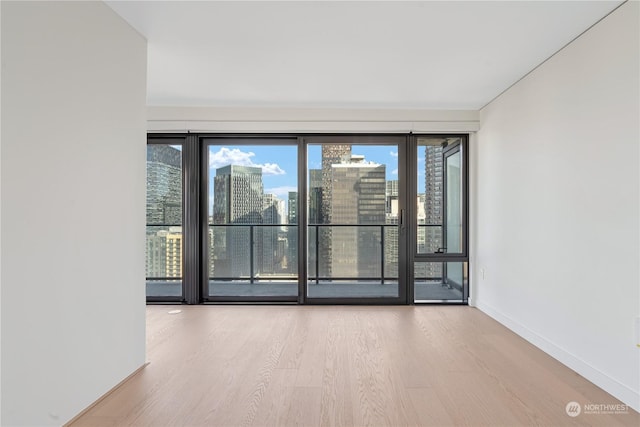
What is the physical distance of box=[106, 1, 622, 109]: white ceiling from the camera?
2.19 metres

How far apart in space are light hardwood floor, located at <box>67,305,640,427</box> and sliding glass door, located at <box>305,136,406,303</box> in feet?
2.92

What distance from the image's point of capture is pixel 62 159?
1839mm

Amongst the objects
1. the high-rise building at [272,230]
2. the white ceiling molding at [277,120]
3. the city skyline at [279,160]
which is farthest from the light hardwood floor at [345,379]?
the white ceiling molding at [277,120]

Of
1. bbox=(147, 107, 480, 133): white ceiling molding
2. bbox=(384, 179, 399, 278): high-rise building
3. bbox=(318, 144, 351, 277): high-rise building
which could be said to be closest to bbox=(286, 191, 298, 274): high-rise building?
bbox=(318, 144, 351, 277): high-rise building

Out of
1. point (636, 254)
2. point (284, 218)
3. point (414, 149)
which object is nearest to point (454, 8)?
point (636, 254)

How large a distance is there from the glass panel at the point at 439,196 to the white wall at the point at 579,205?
82 centimetres

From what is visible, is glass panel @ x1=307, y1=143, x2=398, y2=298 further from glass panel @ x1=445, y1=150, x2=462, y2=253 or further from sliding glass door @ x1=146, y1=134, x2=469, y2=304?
glass panel @ x1=445, y1=150, x2=462, y2=253

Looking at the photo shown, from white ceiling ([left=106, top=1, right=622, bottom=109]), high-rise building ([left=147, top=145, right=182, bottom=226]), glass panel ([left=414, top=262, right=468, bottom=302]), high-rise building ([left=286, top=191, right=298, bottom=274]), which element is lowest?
glass panel ([left=414, top=262, right=468, bottom=302])

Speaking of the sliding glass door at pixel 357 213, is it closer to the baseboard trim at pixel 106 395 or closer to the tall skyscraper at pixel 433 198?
the tall skyscraper at pixel 433 198

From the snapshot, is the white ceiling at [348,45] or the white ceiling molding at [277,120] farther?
the white ceiling molding at [277,120]

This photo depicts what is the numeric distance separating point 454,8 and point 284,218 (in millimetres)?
2958

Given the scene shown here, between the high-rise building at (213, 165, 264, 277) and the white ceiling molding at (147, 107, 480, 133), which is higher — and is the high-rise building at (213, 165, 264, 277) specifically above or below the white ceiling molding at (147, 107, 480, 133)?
below

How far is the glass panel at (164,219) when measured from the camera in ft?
14.7

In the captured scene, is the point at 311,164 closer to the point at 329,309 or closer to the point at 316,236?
the point at 316,236
